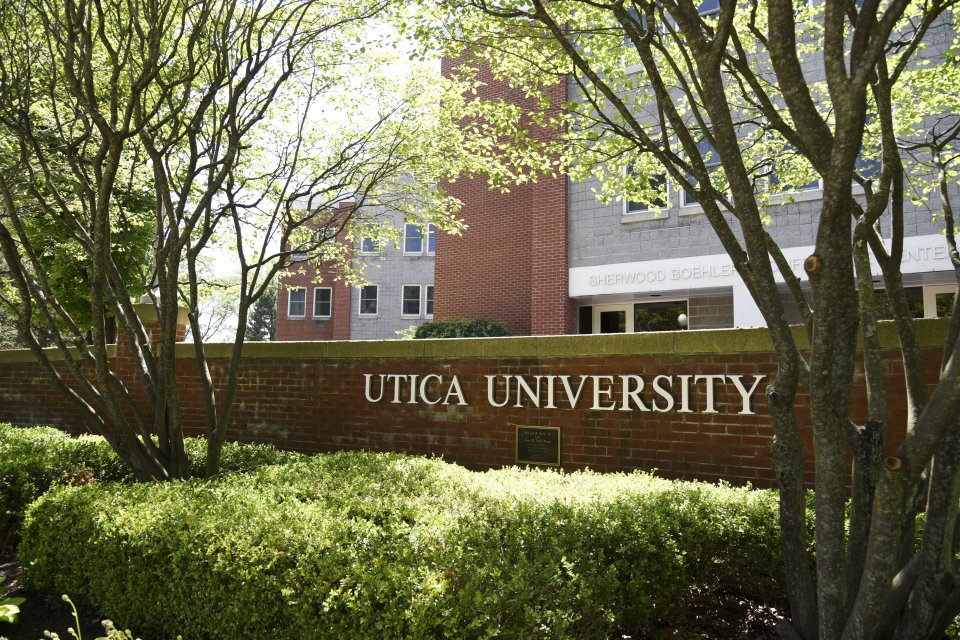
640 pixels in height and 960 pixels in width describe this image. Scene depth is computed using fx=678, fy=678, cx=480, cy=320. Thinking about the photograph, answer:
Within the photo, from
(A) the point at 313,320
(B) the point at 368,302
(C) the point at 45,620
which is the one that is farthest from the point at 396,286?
(C) the point at 45,620

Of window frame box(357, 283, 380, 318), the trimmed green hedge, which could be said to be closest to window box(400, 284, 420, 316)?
window frame box(357, 283, 380, 318)

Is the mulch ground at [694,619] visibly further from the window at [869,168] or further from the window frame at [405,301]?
the window frame at [405,301]

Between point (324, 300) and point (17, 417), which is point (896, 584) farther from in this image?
point (324, 300)

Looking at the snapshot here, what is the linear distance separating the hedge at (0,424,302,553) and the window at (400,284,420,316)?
2243 centimetres

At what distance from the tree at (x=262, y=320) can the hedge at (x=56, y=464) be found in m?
42.8

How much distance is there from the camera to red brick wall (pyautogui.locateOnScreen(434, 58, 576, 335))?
51.1 ft

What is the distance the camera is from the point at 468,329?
51.9ft

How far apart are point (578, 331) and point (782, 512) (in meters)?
12.6

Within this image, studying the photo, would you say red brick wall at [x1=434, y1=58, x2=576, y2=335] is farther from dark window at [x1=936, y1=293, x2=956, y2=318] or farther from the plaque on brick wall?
the plaque on brick wall

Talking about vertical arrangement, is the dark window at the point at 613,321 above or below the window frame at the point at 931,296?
below

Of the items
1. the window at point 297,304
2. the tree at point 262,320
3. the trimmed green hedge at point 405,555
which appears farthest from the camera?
the tree at point 262,320

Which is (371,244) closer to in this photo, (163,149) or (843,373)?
(163,149)

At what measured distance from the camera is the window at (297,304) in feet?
106

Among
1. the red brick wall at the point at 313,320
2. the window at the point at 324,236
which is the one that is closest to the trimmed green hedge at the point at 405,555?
the window at the point at 324,236
